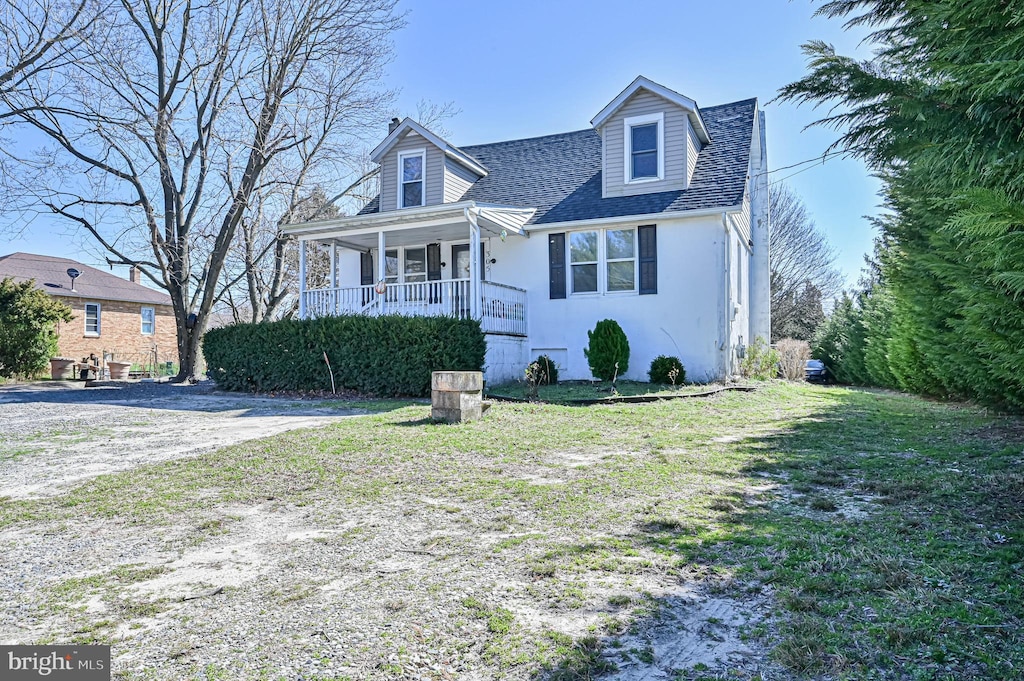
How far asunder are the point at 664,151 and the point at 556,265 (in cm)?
354

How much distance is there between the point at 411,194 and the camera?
16.4 m

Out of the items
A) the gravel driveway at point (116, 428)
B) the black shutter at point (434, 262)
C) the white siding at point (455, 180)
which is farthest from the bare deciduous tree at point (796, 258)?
the gravel driveway at point (116, 428)

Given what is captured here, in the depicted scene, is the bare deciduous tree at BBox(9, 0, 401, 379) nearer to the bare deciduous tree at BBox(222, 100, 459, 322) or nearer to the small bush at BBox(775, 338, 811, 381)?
the bare deciduous tree at BBox(222, 100, 459, 322)

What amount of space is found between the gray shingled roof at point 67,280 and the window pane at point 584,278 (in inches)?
901

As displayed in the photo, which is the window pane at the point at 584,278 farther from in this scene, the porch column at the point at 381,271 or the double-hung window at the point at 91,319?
the double-hung window at the point at 91,319

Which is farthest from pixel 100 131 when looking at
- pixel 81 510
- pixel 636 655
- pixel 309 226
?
pixel 636 655

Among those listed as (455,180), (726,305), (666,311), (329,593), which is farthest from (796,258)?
(329,593)

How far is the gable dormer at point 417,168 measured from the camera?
52.5 ft

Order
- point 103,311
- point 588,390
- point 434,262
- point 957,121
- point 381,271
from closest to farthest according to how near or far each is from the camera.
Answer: point 957,121 → point 588,390 → point 381,271 → point 434,262 → point 103,311

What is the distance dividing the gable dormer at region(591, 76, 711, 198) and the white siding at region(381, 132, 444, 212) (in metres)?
4.31

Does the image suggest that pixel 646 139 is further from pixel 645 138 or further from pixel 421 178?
pixel 421 178

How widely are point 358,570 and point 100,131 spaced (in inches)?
668

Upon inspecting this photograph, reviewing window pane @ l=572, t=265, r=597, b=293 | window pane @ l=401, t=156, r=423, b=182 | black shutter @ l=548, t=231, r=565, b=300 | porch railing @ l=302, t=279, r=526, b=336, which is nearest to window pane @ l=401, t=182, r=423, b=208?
window pane @ l=401, t=156, r=423, b=182

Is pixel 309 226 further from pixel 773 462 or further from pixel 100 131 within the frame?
pixel 773 462
